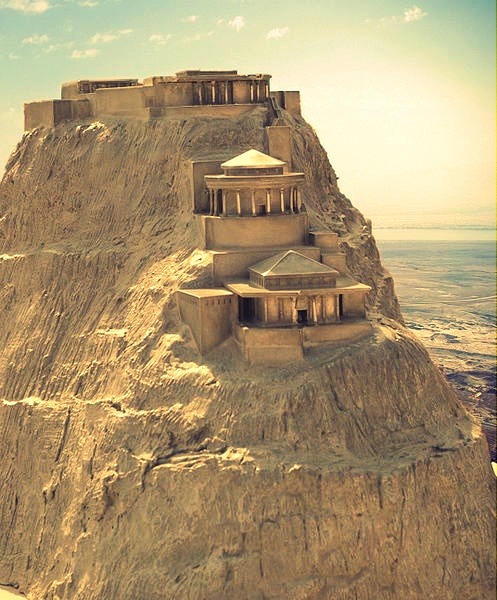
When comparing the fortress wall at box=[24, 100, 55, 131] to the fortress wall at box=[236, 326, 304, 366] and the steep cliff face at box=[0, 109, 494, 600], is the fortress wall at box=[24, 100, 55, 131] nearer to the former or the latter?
the steep cliff face at box=[0, 109, 494, 600]

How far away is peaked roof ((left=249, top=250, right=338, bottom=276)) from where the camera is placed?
41.9m

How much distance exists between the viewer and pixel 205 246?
44812 millimetres

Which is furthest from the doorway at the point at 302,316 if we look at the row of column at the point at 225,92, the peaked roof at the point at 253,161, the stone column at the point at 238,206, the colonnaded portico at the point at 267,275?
the row of column at the point at 225,92

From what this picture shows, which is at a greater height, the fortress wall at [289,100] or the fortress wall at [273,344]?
the fortress wall at [289,100]

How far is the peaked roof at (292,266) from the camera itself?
137ft

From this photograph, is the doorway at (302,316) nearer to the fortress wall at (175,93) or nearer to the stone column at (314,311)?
the stone column at (314,311)

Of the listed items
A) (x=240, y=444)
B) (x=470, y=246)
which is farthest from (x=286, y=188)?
(x=470, y=246)

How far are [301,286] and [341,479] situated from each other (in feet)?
22.0

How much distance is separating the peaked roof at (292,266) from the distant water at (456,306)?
78.6ft

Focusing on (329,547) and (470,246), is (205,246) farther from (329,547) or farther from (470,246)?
(470,246)

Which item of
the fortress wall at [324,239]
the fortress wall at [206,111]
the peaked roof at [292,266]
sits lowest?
the peaked roof at [292,266]

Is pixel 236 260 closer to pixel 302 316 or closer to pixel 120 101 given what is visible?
pixel 302 316

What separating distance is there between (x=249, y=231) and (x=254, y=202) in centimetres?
104

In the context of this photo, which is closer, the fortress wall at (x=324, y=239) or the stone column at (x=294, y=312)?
the stone column at (x=294, y=312)
